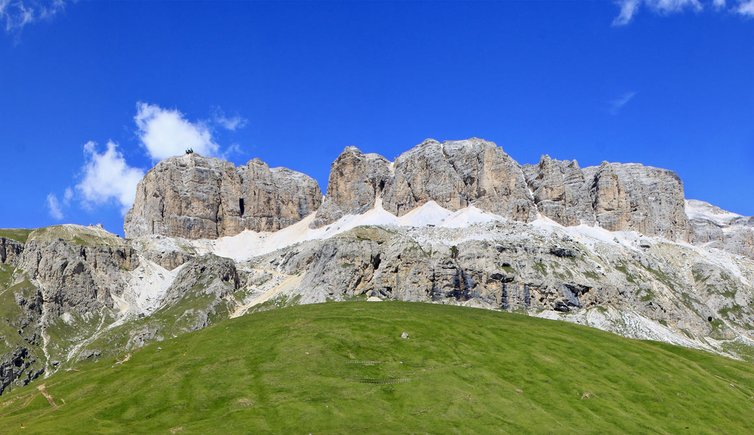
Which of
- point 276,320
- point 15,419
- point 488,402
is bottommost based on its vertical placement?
point 15,419

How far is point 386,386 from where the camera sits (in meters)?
136

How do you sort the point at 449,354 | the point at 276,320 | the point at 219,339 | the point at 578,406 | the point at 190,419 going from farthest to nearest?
the point at 276,320
the point at 219,339
the point at 449,354
the point at 578,406
the point at 190,419

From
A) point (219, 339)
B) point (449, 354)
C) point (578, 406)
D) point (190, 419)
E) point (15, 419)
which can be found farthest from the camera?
point (219, 339)

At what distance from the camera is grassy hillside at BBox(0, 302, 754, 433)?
395ft

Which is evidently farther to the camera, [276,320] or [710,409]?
[276,320]

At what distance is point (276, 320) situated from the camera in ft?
654

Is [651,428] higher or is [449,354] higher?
[449,354]

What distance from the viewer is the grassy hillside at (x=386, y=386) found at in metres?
120

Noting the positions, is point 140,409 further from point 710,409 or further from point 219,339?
point 710,409

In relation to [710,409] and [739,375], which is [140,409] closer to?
[710,409]

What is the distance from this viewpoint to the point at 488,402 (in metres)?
131

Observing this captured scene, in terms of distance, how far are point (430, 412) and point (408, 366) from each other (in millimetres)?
29384

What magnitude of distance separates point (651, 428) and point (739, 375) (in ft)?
233

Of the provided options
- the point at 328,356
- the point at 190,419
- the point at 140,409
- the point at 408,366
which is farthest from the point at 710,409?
the point at 140,409
